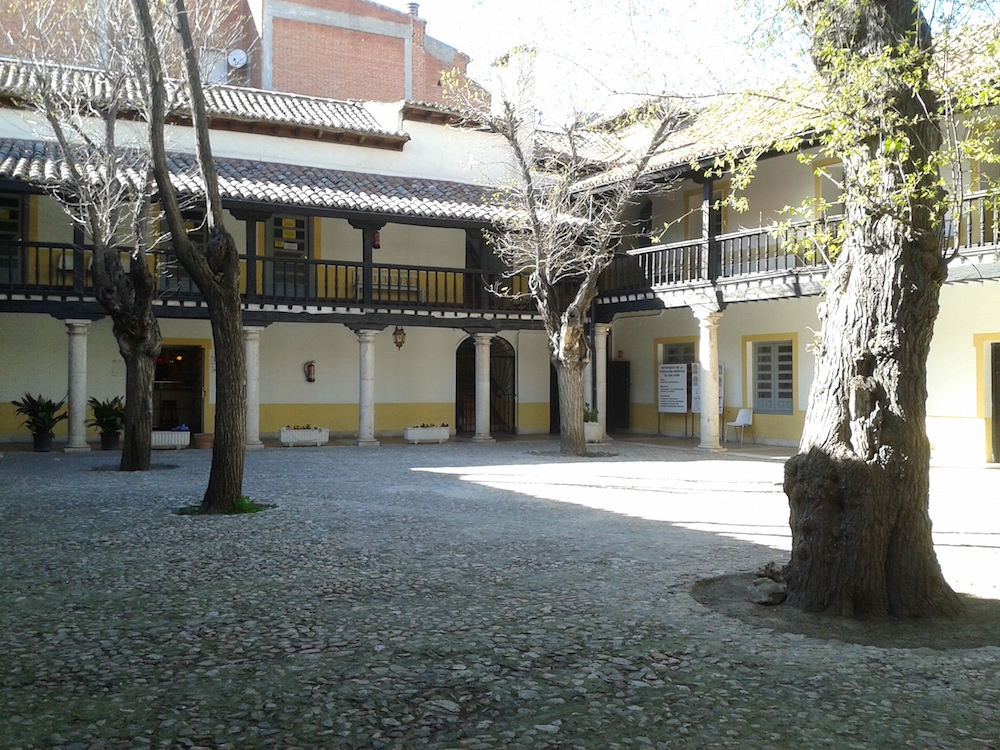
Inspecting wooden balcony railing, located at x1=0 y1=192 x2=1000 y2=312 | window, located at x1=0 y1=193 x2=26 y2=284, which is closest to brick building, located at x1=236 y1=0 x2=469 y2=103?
wooden balcony railing, located at x1=0 y1=192 x2=1000 y2=312

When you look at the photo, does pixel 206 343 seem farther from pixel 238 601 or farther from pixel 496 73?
pixel 238 601

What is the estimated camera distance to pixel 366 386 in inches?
747

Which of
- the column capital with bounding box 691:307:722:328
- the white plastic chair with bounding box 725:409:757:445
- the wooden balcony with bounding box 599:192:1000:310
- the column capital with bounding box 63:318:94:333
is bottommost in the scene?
the white plastic chair with bounding box 725:409:757:445

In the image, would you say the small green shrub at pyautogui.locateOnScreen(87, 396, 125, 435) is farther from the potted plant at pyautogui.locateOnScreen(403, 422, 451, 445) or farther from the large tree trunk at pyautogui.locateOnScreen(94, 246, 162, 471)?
the potted plant at pyautogui.locateOnScreen(403, 422, 451, 445)

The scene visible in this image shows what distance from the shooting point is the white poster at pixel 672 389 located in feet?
68.4

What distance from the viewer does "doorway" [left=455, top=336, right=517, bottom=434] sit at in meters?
23.0

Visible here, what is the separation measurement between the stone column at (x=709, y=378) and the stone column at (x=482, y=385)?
189 inches

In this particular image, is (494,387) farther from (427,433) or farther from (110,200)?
(110,200)

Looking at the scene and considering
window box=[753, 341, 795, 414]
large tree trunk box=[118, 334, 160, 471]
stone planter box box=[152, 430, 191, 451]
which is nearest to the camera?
large tree trunk box=[118, 334, 160, 471]

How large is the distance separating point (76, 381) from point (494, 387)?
33.3 ft

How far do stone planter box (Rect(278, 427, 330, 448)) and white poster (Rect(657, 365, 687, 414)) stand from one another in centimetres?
790

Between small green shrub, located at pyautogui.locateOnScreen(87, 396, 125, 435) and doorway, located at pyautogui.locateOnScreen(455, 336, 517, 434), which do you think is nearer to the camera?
small green shrub, located at pyautogui.locateOnScreen(87, 396, 125, 435)

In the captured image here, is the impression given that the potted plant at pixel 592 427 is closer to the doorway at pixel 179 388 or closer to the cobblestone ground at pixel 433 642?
the doorway at pixel 179 388

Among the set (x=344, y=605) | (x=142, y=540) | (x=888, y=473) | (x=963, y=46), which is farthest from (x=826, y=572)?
(x=142, y=540)
